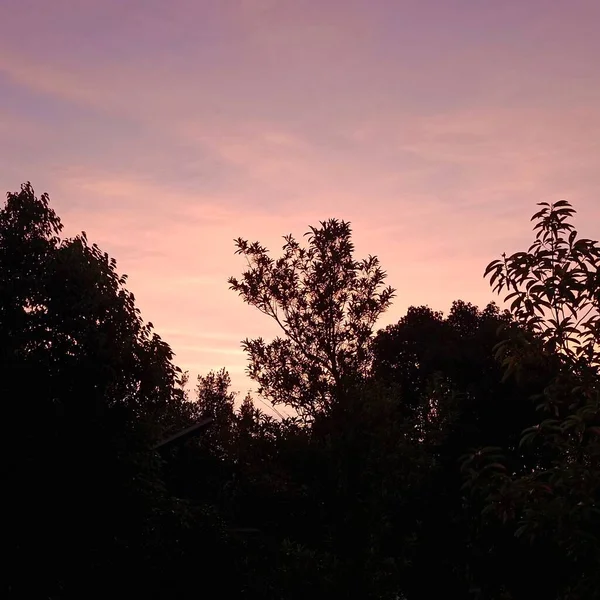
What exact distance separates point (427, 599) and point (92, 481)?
12.4 meters

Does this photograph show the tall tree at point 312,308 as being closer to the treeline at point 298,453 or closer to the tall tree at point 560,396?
the treeline at point 298,453

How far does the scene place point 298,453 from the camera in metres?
15.1

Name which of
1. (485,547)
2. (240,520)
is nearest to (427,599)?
(485,547)

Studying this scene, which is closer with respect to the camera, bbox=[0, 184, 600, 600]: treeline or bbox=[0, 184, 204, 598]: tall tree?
bbox=[0, 184, 600, 600]: treeline

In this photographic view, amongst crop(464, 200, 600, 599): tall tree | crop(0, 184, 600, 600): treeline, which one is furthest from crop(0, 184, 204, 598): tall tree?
crop(464, 200, 600, 599): tall tree

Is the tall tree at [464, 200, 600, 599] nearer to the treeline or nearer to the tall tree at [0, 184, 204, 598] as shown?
the treeline

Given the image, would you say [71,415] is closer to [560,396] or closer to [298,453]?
[298,453]

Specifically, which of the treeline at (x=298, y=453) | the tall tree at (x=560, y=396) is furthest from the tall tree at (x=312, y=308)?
the tall tree at (x=560, y=396)

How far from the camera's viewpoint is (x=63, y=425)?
810 inches

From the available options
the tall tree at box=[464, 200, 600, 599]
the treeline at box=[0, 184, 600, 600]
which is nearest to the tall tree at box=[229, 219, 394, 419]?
the treeline at box=[0, 184, 600, 600]

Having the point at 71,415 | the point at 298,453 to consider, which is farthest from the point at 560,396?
the point at 71,415

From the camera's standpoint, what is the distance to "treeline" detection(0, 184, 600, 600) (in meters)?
10.1

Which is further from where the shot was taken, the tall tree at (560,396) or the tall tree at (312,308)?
the tall tree at (312,308)

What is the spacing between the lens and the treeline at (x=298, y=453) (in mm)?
10055
